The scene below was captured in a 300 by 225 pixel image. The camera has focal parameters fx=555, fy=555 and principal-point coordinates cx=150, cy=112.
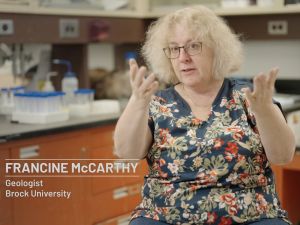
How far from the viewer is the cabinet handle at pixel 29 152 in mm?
2227

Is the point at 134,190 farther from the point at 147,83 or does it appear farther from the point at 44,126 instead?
the point at 147,83

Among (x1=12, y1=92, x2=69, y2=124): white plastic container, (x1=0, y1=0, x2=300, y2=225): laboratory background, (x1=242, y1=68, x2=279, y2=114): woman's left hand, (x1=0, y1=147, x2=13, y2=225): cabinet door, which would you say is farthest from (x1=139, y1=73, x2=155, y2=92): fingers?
(x1=12, y1=92, x2=69, y2=124): white plastic container

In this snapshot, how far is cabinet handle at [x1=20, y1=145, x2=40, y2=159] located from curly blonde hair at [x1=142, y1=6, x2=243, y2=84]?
0.66 metres

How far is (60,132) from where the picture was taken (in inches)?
92.8

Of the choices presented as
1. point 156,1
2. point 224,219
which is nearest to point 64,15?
point 156,1

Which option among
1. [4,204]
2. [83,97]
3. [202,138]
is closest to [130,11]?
[83,97]

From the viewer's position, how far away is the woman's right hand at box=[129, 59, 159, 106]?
154 centimetres

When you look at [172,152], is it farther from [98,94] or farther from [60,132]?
[98,94]

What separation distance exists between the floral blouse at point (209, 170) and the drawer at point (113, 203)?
740 millimetres

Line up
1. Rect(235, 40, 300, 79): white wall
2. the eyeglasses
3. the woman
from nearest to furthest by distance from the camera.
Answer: the woman < the eyeglasses < Rect(235, 40, 300, 79): white wall

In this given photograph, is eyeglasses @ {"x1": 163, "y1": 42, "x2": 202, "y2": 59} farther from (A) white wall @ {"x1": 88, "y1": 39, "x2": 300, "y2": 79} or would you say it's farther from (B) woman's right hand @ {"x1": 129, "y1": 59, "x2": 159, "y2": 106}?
(A) white wall @ {"x1": 88, "y1": 39, "x2": 300, "y2": 79}

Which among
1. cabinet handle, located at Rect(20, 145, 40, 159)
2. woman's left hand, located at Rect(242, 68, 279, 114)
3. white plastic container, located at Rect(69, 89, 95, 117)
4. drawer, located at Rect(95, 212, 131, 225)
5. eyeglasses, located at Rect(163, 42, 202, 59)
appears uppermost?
eyeglasses, located at Rect(163, 42, 202, 59)

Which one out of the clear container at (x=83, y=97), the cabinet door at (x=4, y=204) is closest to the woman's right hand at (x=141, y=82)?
the cabinet door at (x=4, y=204)

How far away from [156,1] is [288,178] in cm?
143
